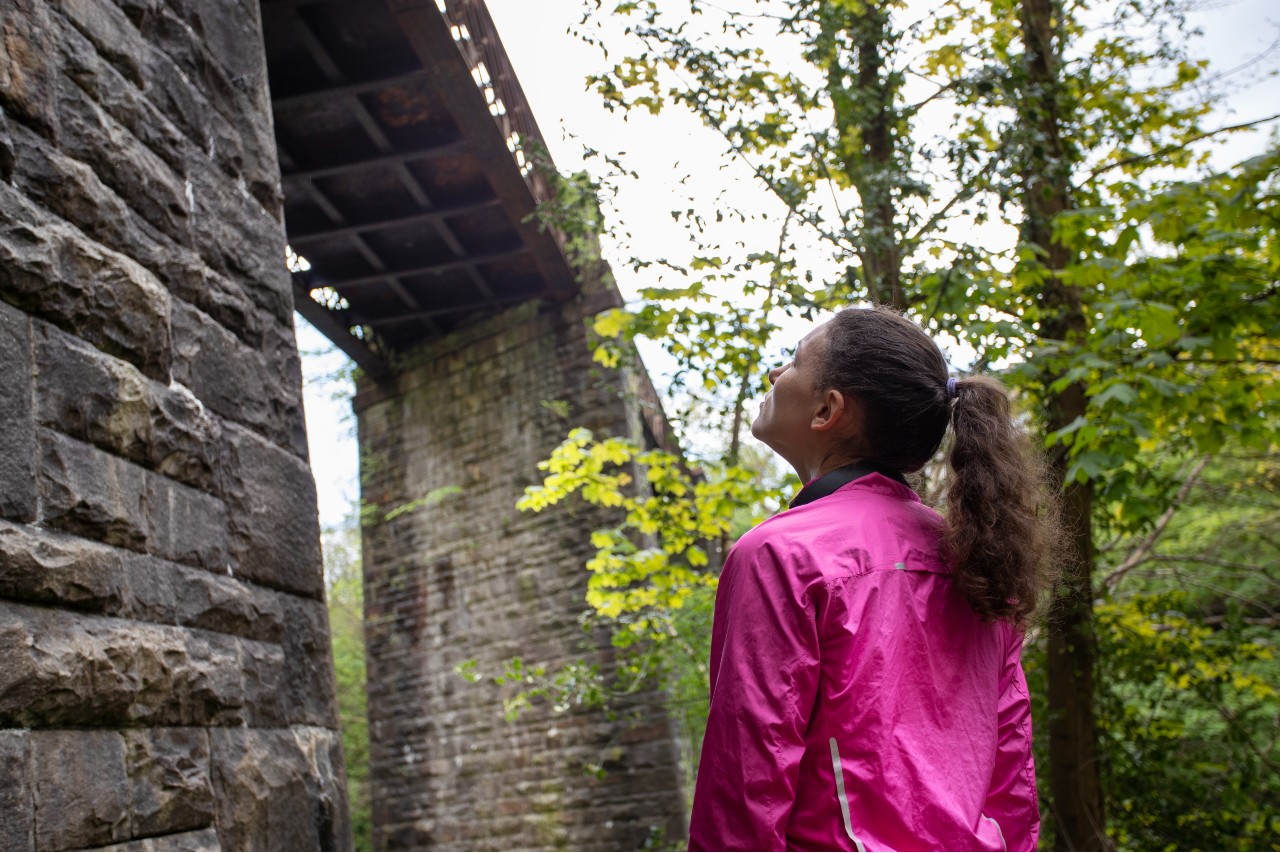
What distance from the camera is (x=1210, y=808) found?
5598 millimetres

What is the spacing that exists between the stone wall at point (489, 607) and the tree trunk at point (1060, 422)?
3.28 metres

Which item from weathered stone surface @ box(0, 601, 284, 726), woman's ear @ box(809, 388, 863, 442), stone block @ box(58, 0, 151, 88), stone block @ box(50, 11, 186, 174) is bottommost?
weathered stone surface @ box(0, 601, 284, 726)

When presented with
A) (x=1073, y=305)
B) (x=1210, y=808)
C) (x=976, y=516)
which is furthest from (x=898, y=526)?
(x=1210, y=808)

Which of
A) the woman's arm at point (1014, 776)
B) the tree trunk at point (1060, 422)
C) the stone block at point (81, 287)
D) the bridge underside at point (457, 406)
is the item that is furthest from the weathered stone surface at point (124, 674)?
the bridge underside at point (457, 406)

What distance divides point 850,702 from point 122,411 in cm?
137

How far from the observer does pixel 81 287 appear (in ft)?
5.78

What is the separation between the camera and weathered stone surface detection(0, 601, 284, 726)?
4.78ft

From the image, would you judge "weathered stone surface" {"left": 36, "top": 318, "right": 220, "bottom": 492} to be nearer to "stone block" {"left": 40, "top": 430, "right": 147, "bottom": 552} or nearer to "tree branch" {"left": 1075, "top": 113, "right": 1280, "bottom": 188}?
"stone block" {"left": 40, "top": 430, "right": 147, "bottom": 552}

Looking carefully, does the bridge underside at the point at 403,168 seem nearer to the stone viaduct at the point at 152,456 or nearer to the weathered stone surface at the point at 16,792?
the stone viaduct at the point at 152,456

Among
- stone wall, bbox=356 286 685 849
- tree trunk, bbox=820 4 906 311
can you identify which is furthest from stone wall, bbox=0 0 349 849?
stone wall, bbox=356 286 685 849

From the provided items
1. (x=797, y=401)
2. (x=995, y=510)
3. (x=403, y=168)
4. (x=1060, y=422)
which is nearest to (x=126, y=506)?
(x=797, y=401)

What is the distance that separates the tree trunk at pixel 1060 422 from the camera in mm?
4957

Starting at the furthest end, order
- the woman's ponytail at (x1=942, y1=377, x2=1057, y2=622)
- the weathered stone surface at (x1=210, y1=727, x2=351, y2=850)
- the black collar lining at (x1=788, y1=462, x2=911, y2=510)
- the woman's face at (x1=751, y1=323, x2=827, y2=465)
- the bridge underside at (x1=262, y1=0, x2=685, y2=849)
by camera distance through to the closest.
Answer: the bridge underside at (x1=262, y1=0, x2=685, y2=849)
the weathered stone surface at (x1=210, y1=727, x2=351, y2=850)
the woman's face at (x1=751, y1=323, x2=827, y2=465)
the black collar lining at (x1=788, y1=462, x2=911, y2=510)
the woman's ponytail at (x1=942, y1=377, x2=1057, y2=622)

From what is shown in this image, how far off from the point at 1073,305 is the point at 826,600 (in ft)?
15.8
